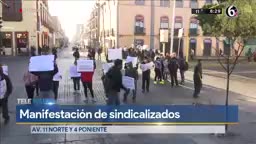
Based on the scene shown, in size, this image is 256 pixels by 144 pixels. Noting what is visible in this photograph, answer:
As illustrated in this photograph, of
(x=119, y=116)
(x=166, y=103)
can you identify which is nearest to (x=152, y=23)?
(x=166, y=103)

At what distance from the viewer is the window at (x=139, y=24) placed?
57.9 m

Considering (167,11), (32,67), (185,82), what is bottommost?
(185,82)

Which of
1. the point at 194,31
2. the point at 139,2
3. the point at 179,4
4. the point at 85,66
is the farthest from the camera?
the point at 194,31

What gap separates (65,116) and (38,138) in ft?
3.42

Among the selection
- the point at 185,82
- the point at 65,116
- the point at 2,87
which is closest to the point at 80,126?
the point at 65,116

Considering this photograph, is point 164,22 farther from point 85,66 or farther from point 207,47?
point 85,66

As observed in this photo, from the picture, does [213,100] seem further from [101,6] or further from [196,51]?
[101,6]

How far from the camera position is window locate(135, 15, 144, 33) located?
2278 inches

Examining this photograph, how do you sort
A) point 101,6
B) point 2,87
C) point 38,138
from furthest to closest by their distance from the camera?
point 101,6 → point 2,87 → point 38,138

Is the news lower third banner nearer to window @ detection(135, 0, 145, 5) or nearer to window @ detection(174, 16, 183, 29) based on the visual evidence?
window @ detection(135, 0, 145, 5)

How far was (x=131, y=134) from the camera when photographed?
10.1 meters

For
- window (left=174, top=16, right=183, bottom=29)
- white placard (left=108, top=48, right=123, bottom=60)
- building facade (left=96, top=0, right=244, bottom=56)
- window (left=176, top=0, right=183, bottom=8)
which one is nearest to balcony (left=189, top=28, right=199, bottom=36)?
building facade (left=96, top=0, right=244, bottom=56)

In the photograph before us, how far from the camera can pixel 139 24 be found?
58094 millimetres

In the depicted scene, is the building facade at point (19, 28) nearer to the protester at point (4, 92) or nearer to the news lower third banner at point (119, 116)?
the protester at point (4, 92)
